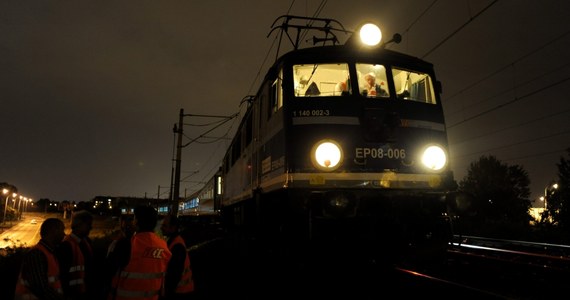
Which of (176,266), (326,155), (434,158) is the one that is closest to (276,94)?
(326,155)

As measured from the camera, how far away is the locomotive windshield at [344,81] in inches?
292

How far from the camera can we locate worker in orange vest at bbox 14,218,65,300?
3.38 metres

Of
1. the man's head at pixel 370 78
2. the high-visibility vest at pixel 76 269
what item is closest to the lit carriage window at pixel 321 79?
the man's head at pixel 370 78

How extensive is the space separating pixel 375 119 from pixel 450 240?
7.61 ft

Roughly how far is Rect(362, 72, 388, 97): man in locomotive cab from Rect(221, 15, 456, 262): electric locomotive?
0.06ft

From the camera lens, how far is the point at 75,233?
444 centimetres

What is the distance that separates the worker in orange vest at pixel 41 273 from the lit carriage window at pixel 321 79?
473 cm

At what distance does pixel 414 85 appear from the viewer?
798 centimetres

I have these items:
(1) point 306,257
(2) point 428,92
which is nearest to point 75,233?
(1) point 306,257

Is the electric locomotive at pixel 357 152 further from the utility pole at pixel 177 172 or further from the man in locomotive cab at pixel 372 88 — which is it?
the utility pole at pixel 177 172

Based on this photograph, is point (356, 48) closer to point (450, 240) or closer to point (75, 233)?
point (450, 240)

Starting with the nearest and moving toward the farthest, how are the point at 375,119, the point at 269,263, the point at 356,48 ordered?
1. the point at 375,119
2. the point at 356,48
3. the point at 269,263

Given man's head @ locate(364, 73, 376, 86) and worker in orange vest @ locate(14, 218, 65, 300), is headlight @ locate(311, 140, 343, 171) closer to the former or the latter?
man's head @ locate(364, 73, 376, 86)

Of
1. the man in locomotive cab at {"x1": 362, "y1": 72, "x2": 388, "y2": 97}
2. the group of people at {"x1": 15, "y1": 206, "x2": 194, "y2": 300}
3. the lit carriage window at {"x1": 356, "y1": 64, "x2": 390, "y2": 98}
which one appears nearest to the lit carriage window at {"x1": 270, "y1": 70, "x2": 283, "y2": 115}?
the lit carriage window at {"x1": 356, "y1": 64, "x2": 390, "y2": 98}
